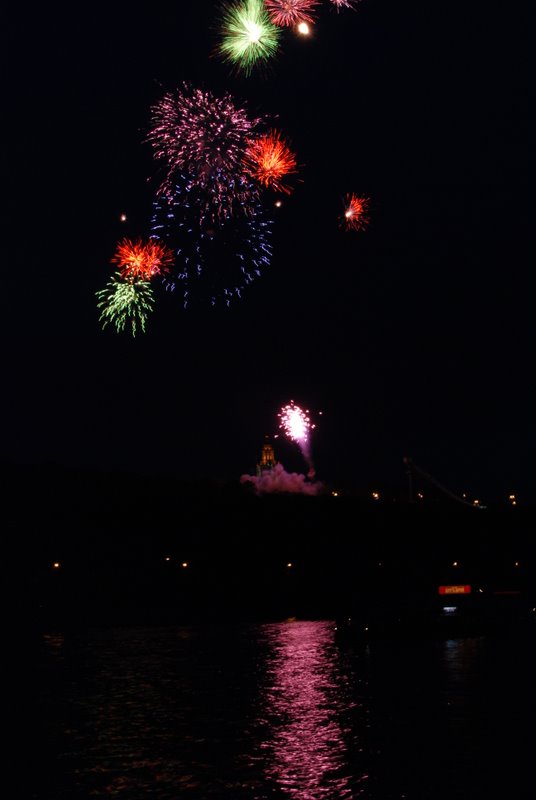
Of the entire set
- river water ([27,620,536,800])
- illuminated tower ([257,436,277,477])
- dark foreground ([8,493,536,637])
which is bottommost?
river water ([27,620,536,800])

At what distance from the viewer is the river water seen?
32.4 feet

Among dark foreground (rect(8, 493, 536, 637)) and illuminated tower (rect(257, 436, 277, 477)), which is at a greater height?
illuminated tower (rect(257, 436, 277, 477))

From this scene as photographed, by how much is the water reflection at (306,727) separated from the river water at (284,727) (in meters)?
0.02

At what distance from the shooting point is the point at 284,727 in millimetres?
13680

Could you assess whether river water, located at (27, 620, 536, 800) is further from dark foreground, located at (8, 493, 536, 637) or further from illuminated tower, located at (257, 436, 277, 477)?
illuminated tower, located at (257, 436, 277, 477)

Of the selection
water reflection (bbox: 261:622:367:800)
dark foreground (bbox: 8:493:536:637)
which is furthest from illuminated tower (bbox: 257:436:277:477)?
water reflection (bbox: 261:622:367:800)

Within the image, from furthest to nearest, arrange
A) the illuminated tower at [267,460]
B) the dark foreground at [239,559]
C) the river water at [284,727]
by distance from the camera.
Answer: the illuminated tower at [267,460]
the dark foreground at [239,559]
the river water at [284,727]

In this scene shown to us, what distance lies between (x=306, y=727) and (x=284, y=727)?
0.30m

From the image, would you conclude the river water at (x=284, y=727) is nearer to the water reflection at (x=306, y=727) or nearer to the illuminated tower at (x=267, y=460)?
the water reflection at (x=306, y=727)

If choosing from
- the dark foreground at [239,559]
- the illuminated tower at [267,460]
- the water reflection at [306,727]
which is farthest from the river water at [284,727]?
the illuminated tower at [267,460]

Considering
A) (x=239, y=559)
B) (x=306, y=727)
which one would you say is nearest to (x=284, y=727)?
(x=306, y=727)

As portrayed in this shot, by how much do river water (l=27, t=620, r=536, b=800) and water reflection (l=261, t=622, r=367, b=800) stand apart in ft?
0.08

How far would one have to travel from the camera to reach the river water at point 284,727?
987cm

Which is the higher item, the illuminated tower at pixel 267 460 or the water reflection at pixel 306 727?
the illuminated tower at pixel 267 460
